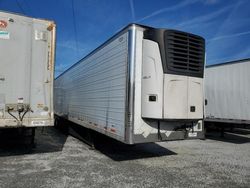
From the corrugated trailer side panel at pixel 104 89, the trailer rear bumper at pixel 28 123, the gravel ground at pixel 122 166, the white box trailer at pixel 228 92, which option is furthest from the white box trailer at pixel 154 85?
the white box trailer at pixel 228 92

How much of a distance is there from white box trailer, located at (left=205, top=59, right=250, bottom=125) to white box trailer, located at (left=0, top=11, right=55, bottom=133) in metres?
7.38

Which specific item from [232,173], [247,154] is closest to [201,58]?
[232,173]

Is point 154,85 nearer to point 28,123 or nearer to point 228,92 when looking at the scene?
point 28,123

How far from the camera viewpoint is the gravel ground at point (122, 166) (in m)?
5.37

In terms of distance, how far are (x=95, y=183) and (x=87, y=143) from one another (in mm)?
4508

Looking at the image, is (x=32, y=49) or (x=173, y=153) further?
(x=173, y=153)

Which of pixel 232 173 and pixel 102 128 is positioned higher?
pixel 102 128

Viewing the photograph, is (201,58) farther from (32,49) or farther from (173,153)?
(32,49)

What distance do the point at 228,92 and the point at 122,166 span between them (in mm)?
6730

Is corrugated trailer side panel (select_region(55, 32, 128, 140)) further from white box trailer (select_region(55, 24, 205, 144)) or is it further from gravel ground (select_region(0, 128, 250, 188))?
gravel ground (select_region(0, 128, 250, 188))

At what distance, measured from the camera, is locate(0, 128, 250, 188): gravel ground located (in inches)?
211

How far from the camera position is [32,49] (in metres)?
6.91

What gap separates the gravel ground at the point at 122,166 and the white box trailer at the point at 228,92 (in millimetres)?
2077

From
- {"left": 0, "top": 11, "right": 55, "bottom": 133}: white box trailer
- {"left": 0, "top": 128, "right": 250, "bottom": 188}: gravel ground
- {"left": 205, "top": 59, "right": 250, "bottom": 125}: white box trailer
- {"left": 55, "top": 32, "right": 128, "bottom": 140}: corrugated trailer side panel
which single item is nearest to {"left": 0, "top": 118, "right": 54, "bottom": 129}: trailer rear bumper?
{"left": 0, "top": 11, "right": 55, "bottom": 133}: white box trailer
